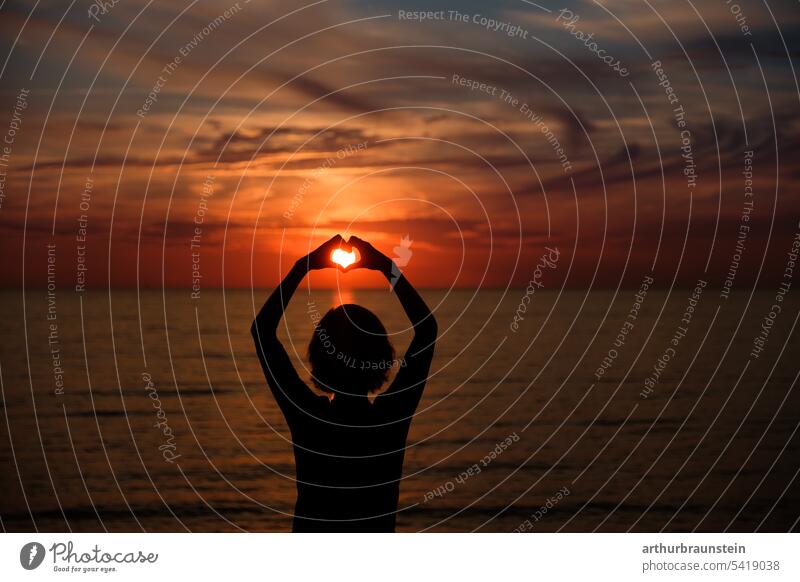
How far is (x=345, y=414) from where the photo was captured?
502cm

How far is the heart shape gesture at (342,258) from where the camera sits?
515 cm

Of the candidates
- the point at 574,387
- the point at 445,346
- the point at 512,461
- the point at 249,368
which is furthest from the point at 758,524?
the point at 445,346

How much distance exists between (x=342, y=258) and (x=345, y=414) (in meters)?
0.83

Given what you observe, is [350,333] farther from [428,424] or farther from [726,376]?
[726,376]

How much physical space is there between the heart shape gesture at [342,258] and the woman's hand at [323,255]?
0.02 metres

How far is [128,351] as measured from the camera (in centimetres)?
4859

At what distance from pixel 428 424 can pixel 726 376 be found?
Result: 677 inches
